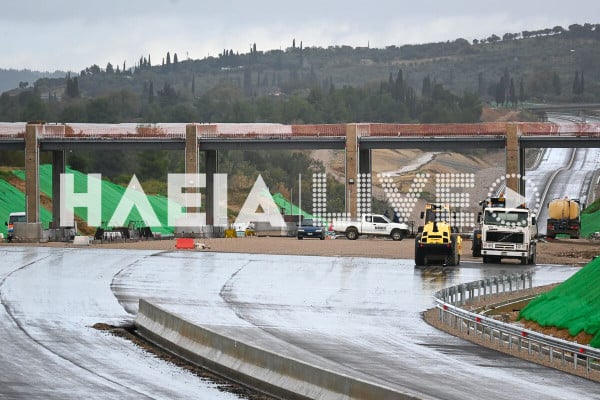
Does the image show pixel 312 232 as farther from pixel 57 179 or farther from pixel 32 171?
pixel 57 179

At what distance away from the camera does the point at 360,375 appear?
22.0 metres

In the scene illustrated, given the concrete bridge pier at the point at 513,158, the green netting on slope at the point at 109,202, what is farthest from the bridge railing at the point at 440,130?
the green netting on slope at the point at 109,202

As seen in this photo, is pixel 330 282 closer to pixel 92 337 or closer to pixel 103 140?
pixel 92 337

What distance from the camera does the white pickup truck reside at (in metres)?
89.2

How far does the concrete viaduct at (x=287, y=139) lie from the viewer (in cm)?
9200

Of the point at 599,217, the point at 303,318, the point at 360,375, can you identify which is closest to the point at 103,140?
the point at 599,217

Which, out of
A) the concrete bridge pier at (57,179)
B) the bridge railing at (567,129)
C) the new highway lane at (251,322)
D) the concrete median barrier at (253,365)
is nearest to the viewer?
the concrete median barrier at (253,365)

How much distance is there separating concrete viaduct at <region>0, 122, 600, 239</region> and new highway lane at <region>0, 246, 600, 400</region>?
109ft

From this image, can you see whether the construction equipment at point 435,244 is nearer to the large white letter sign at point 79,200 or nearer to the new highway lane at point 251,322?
the new highway lane at point 251,322

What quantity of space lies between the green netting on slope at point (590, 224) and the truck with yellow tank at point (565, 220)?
307 inches

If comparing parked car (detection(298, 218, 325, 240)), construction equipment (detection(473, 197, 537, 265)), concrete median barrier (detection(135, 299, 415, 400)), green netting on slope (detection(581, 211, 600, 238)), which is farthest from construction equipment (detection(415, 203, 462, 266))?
green netting on slope (detection(581, 211, 600, 238))

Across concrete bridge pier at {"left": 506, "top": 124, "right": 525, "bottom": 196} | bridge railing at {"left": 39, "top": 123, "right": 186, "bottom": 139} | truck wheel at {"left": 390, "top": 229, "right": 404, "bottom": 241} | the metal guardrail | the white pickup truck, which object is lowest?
the metal guardrail

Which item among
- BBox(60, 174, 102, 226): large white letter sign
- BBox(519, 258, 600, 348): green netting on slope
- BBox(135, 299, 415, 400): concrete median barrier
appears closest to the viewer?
BBox(135, 299, 415, 400): concrete median barrier

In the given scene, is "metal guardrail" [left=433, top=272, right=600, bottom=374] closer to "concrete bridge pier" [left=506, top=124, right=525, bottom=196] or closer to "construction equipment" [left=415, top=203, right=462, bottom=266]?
"construction equipment" [left=415, top=203, right=462, bottom=266]
